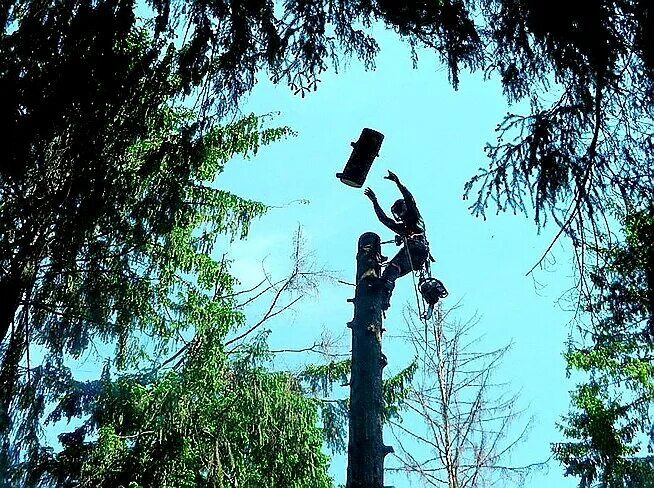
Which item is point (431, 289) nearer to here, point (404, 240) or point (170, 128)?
point (404, 240)

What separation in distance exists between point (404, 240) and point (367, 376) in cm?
125

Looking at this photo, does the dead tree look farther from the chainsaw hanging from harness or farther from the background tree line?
the background tree line

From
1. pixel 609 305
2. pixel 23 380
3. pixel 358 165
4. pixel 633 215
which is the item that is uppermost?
pixel 358 165

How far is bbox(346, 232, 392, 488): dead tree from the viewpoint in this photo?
5.24 metres

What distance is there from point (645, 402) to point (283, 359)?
4410 millimetres

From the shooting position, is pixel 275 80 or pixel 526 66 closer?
pixel 526 66

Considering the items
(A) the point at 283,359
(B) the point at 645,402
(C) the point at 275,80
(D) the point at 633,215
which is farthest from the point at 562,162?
(A) the point at 283,359

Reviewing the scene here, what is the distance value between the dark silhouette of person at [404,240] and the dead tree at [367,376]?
11 cm

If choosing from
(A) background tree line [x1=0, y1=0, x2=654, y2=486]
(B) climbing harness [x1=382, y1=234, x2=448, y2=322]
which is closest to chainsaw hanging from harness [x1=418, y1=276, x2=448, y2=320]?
(B) climbing harness [x1=382, y1=234, x2=448, y2=322]

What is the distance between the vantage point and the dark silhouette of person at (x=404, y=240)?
6199 millimetres

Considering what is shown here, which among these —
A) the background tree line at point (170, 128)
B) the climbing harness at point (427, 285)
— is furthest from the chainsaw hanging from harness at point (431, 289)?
the background tree line at point (170, 128)

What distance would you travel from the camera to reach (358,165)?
18.7ft

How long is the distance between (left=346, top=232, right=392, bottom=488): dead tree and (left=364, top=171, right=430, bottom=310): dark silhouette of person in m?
0.11

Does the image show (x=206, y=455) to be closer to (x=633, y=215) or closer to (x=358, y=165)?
(x=358, y=165)
